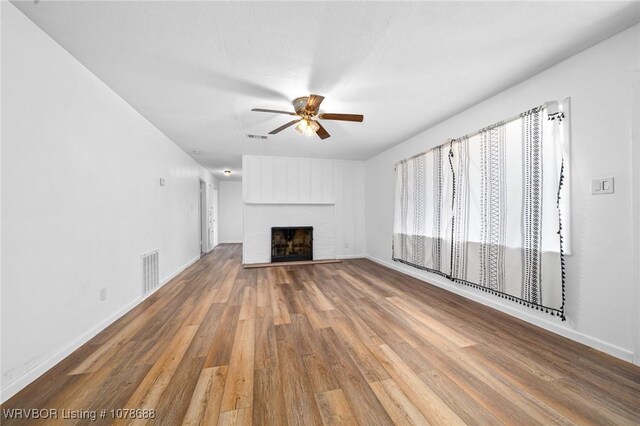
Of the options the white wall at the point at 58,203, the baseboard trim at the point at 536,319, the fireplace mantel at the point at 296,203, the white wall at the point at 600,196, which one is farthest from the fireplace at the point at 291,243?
the white wall at the point at 600,196

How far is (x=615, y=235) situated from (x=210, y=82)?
147 inches

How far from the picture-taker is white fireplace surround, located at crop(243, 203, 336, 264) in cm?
533

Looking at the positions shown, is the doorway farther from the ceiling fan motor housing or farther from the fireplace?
the ceiling fan motor housing

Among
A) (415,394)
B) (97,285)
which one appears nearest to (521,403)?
(415,394)

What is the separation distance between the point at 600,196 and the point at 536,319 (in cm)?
125

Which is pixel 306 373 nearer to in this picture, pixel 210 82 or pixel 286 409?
pixel 286 409

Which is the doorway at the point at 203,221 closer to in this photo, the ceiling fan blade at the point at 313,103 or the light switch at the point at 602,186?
the ceiling fan blade at the point at 313,103

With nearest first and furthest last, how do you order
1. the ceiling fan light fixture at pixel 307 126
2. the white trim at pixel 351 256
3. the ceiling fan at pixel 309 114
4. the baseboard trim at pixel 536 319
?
the baseboard trim at pixel 536 319
the ceiling fan at pixel 309 114
the ceiling fan light fixture at pixel 307 126
the white trim at pixel 351 256

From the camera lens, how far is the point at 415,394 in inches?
56.6

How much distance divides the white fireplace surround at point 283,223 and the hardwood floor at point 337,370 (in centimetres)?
253

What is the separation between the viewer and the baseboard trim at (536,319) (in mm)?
1794

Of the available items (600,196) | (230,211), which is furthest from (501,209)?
(230,211)

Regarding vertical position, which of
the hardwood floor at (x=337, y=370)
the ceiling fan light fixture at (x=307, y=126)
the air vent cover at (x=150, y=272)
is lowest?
the hardwood floor at (x=337, y=370)

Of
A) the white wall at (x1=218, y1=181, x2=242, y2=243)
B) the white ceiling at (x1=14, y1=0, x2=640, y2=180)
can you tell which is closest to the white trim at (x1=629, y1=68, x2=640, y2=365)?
the white ceiling at (x1=14, y1=0, x2=640, y2=180)
